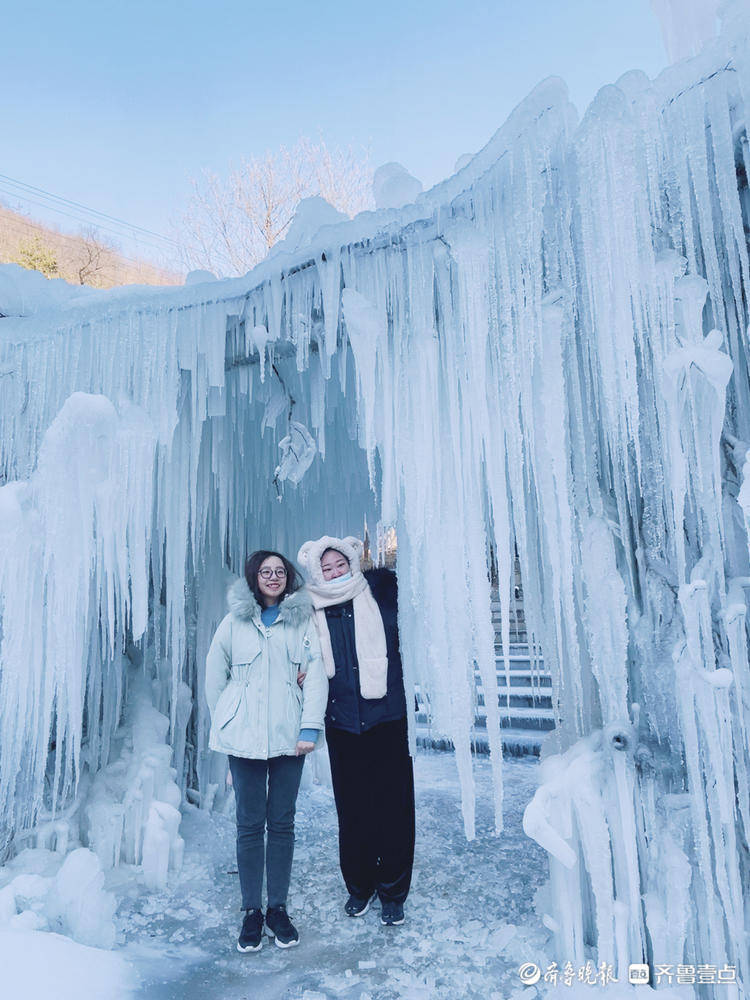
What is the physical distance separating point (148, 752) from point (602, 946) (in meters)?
2.63

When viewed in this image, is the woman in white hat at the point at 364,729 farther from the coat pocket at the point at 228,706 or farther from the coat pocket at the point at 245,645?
the coat pocket at the point at 228,706

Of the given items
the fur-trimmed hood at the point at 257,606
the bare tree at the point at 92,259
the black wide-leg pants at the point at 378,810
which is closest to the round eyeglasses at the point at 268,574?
the fur-trimmed hood at the point at 257,606

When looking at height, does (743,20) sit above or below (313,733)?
above

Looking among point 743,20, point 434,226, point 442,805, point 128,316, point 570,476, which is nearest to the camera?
point 743,20

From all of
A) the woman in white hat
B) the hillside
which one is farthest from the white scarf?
the hillside

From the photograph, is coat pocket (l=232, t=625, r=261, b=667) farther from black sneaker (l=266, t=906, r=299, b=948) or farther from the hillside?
the hillside

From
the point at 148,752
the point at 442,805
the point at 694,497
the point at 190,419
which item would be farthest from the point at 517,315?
the point at 442,805

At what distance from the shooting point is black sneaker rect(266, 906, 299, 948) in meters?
2.35

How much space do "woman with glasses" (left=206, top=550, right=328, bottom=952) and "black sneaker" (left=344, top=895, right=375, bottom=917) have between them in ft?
1.02

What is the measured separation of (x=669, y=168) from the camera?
1.84 metres

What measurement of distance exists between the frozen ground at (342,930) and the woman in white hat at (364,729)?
0.71 feet

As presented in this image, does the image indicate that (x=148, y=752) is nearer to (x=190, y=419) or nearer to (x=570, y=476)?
(x=190, y=419)

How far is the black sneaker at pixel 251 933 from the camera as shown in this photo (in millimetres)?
2344

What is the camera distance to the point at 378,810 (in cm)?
257
